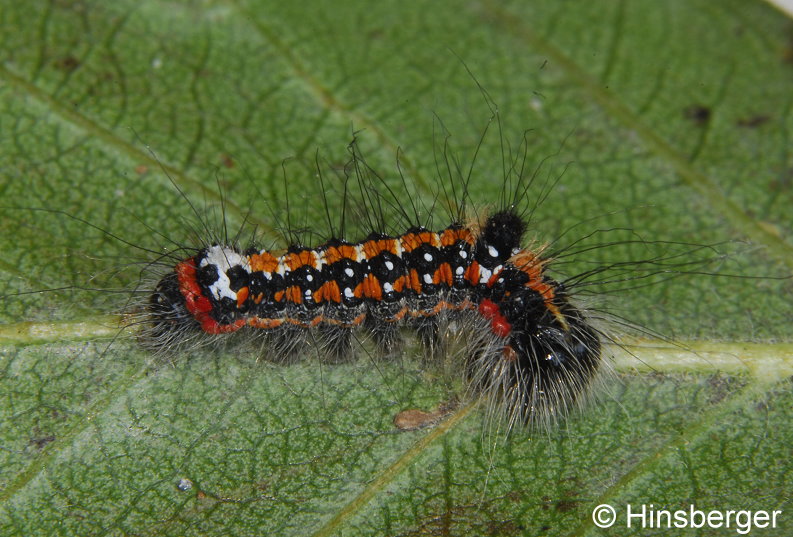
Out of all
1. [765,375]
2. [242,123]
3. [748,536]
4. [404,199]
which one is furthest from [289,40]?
[748,536]

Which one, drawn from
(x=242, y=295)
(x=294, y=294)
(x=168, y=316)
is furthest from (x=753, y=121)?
(x=168, y=316)

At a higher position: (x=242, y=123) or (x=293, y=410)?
(x=242, y=123)

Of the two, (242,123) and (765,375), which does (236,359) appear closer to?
(242,123)

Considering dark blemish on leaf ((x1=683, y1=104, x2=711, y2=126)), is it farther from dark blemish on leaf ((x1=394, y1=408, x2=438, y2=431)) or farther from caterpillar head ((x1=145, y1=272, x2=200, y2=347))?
caterpillar head ((x1=145, y1=272, x2=200, y2=347))

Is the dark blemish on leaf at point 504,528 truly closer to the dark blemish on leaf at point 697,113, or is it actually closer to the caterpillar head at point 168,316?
the caterpillar head at point 168,316

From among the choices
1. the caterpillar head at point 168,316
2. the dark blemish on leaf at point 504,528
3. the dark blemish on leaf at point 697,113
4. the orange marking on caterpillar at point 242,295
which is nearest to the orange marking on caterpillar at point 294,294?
the orange marking on caterpillar at point 242,295

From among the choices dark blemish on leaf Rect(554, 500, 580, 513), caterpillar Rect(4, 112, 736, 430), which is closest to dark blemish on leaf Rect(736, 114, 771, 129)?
caterpillar Rect(4, 112, 736, 430)
